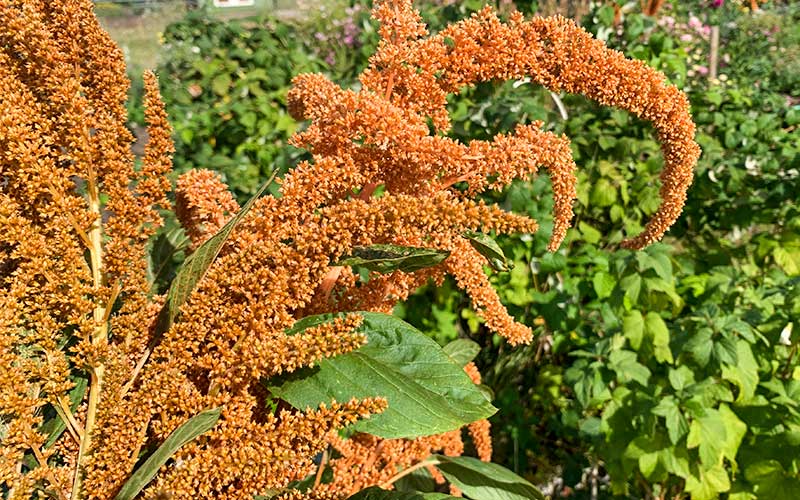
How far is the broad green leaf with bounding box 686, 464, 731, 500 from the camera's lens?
177cm

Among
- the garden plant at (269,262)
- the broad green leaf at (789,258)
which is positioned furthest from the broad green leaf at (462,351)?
the broad green leaf at (789,258)

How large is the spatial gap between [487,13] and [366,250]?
318mm

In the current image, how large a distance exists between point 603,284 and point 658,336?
1.01 ft

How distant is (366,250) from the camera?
0.69 metres

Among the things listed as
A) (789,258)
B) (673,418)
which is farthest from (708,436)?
(789,258)

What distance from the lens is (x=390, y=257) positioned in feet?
2.24

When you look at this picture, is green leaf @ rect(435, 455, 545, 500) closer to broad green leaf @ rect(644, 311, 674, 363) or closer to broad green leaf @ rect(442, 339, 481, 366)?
broad green leaf @ rect(442, 339, 481, 366)

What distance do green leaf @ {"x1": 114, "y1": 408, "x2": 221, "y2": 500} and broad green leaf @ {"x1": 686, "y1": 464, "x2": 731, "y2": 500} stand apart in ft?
5.08

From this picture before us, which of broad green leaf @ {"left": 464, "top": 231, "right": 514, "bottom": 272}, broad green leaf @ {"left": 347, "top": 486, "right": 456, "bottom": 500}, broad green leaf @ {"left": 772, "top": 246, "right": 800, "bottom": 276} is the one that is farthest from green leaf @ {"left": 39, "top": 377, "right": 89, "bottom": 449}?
broad green leaf @ {"left": 772, "top": 246, "right": 800, "bottom": 276}

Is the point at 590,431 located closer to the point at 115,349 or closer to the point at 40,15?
the point at 115,349

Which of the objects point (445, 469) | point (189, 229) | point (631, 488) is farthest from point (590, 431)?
point (189, 229)

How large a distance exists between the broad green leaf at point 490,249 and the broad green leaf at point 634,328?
1.19m

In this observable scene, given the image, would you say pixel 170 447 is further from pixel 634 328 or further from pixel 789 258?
pixel 789 258

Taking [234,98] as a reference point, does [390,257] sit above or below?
above
